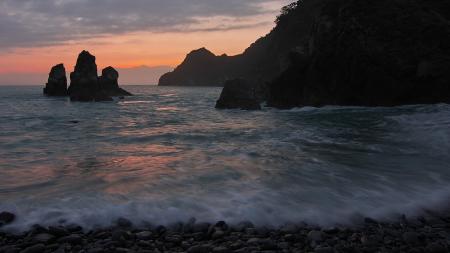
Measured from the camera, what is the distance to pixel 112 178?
1065cm

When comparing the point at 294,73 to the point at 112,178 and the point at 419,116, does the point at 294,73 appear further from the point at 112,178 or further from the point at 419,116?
the point at 112,178

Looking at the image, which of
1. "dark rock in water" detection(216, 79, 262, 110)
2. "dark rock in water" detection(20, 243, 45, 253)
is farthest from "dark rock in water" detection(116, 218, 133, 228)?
"dark rock in water" detection(216, 79, 262, 110)

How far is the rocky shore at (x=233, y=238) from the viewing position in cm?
619

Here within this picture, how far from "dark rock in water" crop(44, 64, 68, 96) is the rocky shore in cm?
8597

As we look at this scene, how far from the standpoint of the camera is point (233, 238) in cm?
665

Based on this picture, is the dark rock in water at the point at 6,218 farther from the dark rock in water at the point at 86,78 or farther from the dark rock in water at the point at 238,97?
the dark rock in water at the point at 86,78

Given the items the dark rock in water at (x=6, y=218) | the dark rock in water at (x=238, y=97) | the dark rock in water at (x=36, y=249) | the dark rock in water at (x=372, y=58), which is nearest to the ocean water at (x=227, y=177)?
the dark rock in water at (x=6, y=218)

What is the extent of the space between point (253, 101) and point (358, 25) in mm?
11907

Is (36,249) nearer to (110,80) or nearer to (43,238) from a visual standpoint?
(43,238)

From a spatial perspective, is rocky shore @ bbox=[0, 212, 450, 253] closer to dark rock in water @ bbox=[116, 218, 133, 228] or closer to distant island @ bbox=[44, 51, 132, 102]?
dark rock in water @ bbox=[116, 218, 133, 228]

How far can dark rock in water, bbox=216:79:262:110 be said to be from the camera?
136ft

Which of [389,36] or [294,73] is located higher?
[389,36]

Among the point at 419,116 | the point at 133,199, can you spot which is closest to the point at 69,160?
the point at 133,199

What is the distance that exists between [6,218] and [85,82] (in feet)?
240
